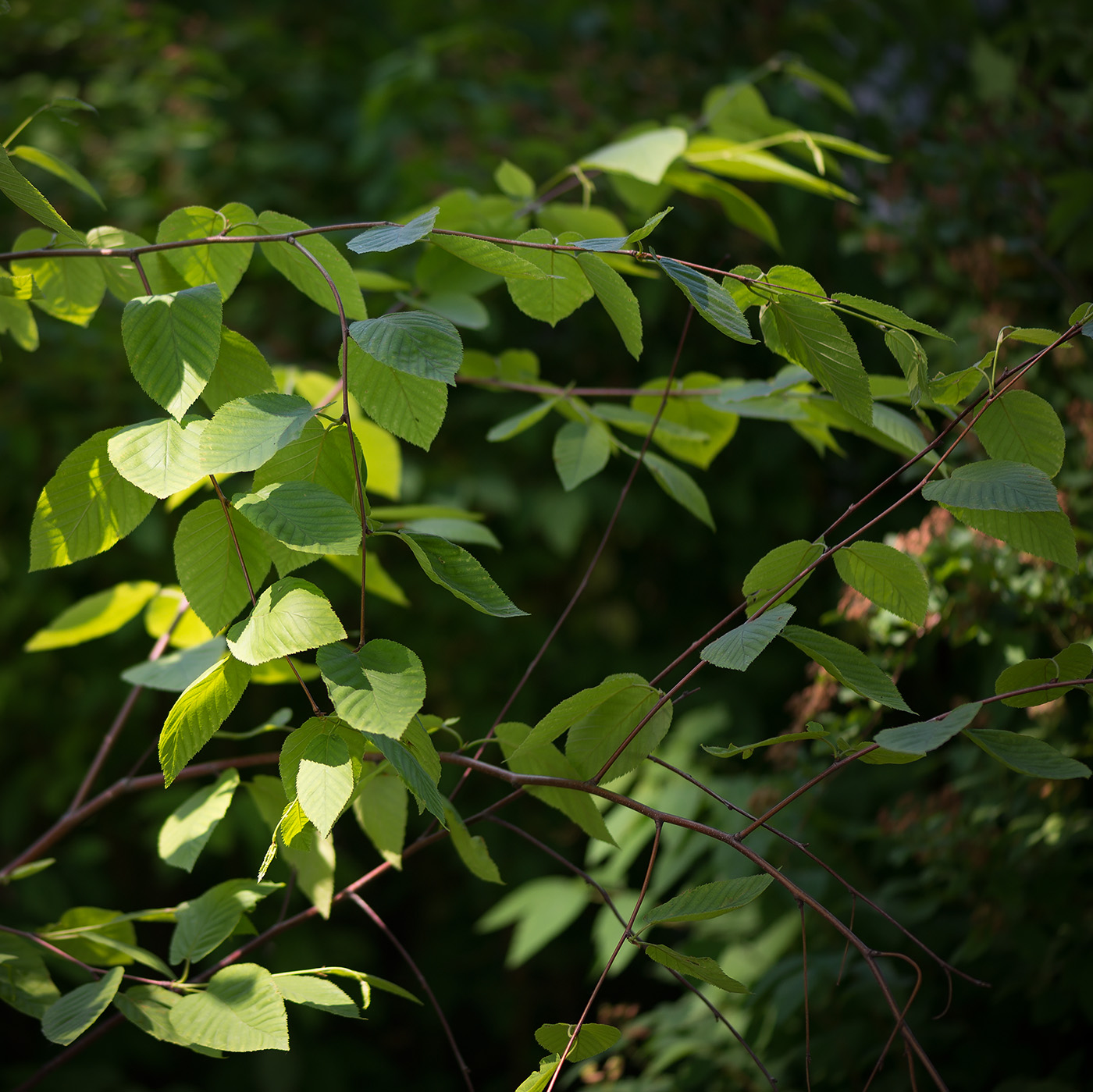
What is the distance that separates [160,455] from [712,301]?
246mm

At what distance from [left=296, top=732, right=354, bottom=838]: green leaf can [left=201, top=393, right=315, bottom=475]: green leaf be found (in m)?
0.12

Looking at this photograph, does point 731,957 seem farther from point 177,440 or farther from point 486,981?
point 177,440

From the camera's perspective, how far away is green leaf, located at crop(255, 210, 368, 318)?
50cm

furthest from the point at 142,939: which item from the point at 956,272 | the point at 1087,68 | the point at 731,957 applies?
the point at 1087,68

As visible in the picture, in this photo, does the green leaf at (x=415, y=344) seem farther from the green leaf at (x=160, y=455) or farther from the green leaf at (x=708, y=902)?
the green leaf at (x=708, y=902)

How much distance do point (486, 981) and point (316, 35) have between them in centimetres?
211

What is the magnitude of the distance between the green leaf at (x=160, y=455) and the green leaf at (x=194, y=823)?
233 mm

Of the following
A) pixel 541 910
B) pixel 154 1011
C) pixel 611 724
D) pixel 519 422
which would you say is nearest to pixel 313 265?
pixel 519 422

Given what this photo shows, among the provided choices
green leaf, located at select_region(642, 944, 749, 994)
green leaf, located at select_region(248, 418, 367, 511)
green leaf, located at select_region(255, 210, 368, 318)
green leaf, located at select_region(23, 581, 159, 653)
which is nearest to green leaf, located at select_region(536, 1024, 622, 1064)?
green leaf, located at select_region(642, 944, 749, 994)

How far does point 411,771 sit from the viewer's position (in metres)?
0.36

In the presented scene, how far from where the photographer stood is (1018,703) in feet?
1.41

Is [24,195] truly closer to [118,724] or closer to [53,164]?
[53,164]

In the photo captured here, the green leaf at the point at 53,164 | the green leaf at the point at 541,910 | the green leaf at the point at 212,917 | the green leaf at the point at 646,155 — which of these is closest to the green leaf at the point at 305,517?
the green leaf at the point at 212,917

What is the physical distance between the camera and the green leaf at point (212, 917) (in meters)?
0.52
